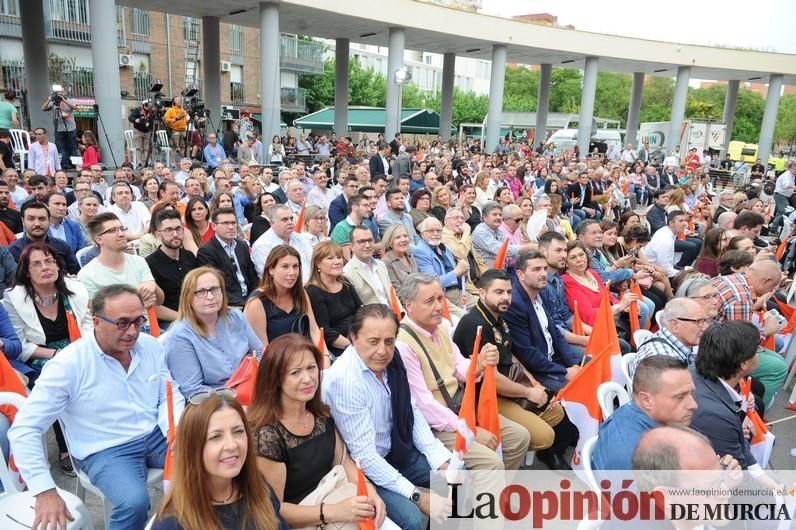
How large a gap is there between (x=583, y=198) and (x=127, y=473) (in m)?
10.8

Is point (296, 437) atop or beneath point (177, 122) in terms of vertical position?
beneath

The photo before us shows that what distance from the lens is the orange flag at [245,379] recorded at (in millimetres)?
2951

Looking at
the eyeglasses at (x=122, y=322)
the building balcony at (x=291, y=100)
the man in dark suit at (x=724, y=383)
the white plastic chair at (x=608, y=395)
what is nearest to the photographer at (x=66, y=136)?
the eyeglasses at (x=122, y=322)

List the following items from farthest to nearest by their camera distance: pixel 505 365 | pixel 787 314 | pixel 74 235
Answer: pixel 787 314 → pixel 74 235 → pixel 505 365

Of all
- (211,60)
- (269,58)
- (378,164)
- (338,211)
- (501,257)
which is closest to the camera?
(501,257)

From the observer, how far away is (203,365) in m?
3.08

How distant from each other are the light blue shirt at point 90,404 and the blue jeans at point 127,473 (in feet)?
0.12

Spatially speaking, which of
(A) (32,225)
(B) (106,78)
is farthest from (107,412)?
(B) (106,78)

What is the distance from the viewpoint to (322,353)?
3326 mm

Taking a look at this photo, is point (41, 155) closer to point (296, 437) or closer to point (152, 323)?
point (152, 323)

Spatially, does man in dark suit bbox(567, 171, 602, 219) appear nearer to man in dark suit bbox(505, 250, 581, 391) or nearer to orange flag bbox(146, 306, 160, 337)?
man in dark suit bbox(505, 250, 581, 391)

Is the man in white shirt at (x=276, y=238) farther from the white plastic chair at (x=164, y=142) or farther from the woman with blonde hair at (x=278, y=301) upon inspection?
the white plastic chair at (x=164, y=142)

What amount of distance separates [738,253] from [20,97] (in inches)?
1076

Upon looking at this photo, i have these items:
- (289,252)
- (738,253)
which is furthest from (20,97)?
(738,253)
